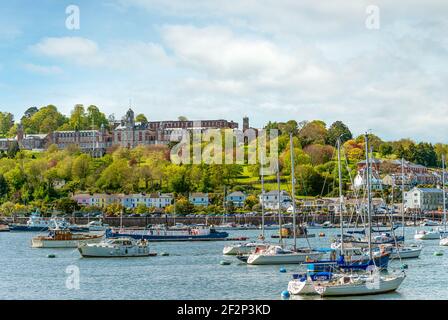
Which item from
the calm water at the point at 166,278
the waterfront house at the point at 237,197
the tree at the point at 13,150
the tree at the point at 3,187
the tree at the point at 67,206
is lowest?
the calm water at the point at 166,278

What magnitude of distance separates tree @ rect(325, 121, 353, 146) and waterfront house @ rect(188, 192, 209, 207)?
40.8 meters

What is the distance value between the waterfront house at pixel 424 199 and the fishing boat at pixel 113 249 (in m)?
83.9

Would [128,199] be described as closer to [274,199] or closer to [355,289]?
[274,199]

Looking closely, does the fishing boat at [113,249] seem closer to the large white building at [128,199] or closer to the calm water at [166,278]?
the calm water at [166,278]

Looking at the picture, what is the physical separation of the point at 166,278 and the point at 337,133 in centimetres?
12043

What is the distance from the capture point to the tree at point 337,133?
486 ft

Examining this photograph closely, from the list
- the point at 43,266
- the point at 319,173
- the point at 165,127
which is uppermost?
the point at 165,127

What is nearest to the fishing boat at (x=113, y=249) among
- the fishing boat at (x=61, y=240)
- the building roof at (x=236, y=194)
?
the fishing boat at (x=61, y=240)

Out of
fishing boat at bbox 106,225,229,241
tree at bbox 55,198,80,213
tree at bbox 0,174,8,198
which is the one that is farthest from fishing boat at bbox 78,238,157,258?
tree at bbox 0,174,8,198

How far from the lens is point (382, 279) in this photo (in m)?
25.5

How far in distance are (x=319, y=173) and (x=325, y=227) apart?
2233 centimetres

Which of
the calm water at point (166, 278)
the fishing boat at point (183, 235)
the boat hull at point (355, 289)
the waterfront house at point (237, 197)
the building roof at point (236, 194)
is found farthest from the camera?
the building roof at point (236, 194)
